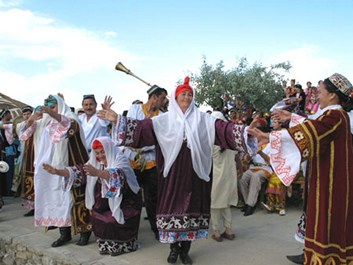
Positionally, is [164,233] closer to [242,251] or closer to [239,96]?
[242,251]

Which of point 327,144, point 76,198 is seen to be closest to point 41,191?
point 76,198

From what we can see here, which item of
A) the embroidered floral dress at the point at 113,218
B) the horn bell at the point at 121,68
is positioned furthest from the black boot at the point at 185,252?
the horn bell at the point at 121,68

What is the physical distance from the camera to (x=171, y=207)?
3.79 m

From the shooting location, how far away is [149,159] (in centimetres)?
488

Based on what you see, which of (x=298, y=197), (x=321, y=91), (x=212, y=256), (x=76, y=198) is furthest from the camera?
(x=298, y=197)

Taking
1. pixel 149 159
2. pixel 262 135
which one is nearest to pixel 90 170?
pixel 149 159

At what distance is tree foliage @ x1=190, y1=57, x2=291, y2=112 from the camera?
1944 centimetres

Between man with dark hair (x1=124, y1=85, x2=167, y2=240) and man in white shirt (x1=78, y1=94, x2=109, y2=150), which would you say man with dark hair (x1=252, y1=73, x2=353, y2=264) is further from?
man in white shirt (x1=78, y1=94, x2=109, y2=150)

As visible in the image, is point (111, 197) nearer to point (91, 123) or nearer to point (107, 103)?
point (107, 103)

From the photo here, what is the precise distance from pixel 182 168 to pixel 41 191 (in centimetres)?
216

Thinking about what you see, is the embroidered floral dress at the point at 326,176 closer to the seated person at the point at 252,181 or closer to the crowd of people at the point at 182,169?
the crowd of people at the point at 182,169

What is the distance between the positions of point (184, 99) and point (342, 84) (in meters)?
1.55

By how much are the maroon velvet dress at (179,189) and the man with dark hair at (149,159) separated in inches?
38.2

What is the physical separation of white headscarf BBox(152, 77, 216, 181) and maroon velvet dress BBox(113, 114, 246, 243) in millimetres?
63
